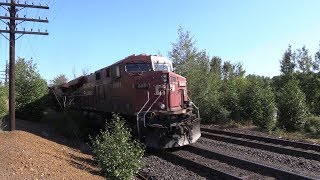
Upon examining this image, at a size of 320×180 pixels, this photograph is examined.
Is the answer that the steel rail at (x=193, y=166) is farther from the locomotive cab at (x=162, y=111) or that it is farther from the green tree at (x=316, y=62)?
the green tree at (x=316, y=62)

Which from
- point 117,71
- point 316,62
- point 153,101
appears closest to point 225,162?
point 153,101

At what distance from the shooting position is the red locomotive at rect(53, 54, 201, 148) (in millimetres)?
13812

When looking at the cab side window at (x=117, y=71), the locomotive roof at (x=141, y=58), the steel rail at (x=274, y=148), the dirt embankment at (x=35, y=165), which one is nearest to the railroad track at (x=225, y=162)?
the steel rail at (x=274, y=148)

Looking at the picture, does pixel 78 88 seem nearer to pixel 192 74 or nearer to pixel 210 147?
pixel 192 74

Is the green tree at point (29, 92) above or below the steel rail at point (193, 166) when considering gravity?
above

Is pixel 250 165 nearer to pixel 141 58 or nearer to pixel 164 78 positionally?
pixel 164 78

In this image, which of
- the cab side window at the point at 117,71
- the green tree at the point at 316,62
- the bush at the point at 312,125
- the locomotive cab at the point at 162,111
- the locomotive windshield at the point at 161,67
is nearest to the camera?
the locomotive cab at the point at 162,111

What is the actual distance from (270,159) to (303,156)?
1219 mm

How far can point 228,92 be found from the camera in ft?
84.0

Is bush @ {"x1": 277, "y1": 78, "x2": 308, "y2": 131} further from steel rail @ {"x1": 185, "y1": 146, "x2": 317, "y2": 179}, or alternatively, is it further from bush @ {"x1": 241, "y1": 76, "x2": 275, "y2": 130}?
steel rail @ {"x1": 185, "y1": 146, "x2": 317, "y2": 179}

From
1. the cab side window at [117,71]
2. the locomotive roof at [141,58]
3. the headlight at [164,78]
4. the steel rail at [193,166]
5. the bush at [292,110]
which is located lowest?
the steel rail at [193,166]

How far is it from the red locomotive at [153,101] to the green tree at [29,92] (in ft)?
43.0

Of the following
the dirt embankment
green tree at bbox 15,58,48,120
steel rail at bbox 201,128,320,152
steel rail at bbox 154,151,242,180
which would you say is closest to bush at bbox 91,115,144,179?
the dirt embankment

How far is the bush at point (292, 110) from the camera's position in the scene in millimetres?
20484
